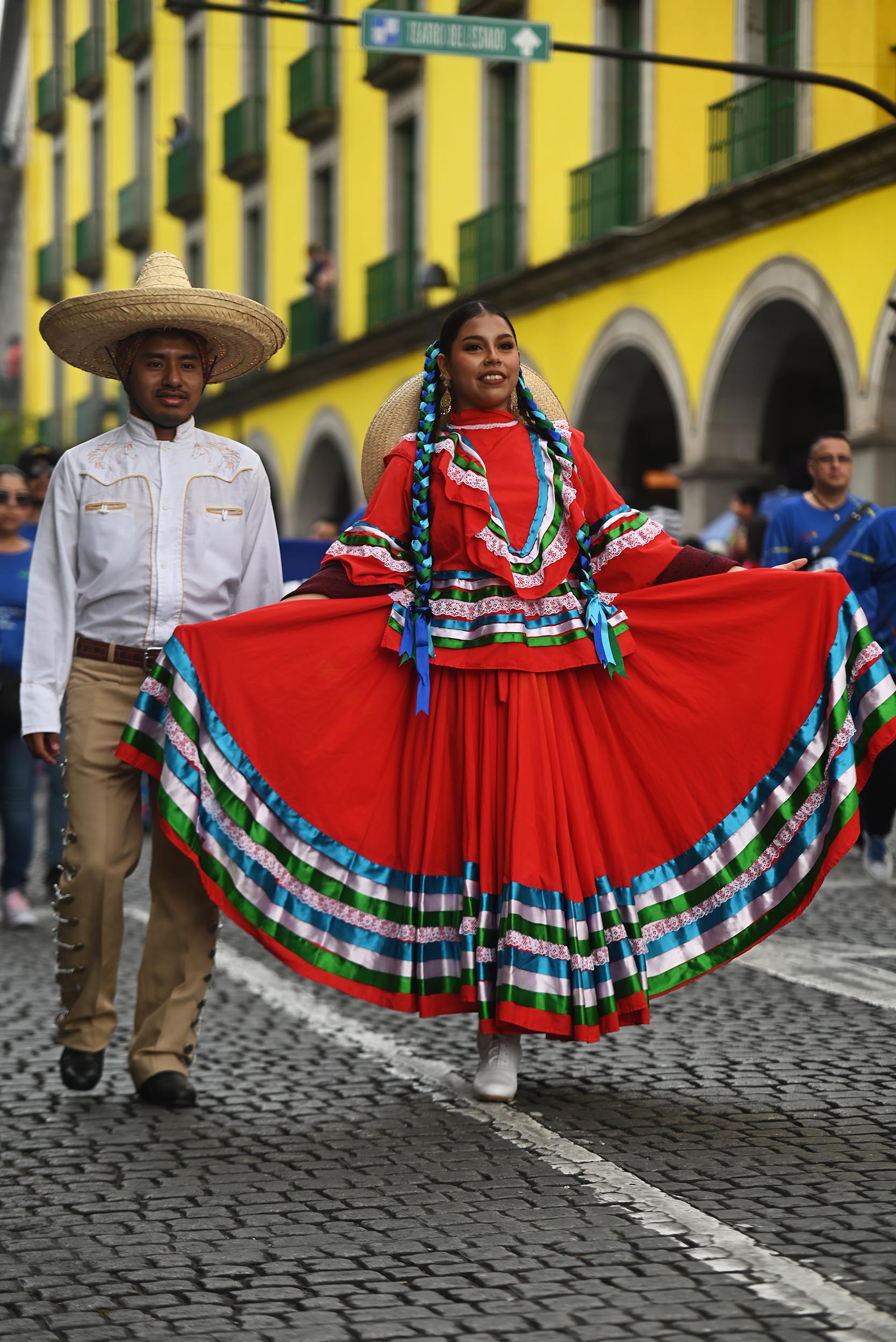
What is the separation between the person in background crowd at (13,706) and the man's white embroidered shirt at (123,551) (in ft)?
12.4

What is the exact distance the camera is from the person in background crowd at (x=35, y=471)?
1019 centimetres

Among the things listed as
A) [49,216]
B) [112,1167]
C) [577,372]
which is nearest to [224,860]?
[112,1167]

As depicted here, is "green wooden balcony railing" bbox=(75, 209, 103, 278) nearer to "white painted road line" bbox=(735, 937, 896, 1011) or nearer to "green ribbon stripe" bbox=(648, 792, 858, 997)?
"white painted road line" bbox=(735, 937, 896, 1011)

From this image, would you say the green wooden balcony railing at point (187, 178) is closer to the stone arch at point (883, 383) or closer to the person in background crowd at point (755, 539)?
the stone arch at point (883, 383)

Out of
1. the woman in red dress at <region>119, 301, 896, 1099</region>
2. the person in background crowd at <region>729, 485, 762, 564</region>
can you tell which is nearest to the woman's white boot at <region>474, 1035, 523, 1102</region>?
the woman in red dress at <region>119, 301, 896, 1099</region>

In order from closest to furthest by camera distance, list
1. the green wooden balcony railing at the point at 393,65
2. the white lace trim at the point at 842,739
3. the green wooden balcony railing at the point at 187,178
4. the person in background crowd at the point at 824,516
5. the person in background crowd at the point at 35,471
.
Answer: the white lace trim at the point at 842,739 → the person in background crowd at the point at 35,471 → the person in background crowd at the point at 824,516 → the green wooden balcony railing at the point at 393,65 → the green wooden balcony railing at the point at 187,178

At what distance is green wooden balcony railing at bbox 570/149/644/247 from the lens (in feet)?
64.9

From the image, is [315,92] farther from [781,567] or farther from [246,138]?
[781,567]

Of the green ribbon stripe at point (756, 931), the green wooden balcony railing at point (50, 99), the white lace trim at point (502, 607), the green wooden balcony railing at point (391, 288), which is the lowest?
the green ribbon stripe at point (756, 931)

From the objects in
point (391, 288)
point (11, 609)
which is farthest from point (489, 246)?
point (11, 609)

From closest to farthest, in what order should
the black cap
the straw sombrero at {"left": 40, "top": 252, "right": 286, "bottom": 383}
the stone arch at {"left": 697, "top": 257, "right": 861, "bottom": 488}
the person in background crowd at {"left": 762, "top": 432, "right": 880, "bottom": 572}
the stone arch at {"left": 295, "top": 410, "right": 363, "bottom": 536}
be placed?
the straw sombrero at {"left": 40, "top": 252, "right": 286, "bottom": 383} → the black cap → the person in background crowd at {"left": 762, "top": 432, "right": 880, "bottom": 572} → the stone arch at {"left": 697, "top": 257, "right": 861, "bottom": 488} → the stone arch at {"left": 295, "top": 410, "right": 363, "bottom": 536}

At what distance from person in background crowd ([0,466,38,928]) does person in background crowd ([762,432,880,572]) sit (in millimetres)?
3567

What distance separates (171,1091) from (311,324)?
23841 mm

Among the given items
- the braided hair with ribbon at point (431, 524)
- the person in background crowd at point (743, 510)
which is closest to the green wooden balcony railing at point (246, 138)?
the person in background crowd at point (743, 510)
